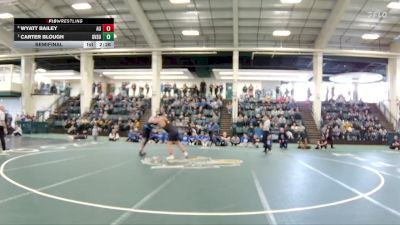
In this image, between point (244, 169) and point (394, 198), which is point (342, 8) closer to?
point (244, 169)

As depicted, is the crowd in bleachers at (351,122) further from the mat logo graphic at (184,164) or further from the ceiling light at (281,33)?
the mat logo graphic at (184,164)

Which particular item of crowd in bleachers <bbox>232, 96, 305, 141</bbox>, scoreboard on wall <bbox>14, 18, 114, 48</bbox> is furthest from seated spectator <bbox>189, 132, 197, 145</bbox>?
scoreboard on wall <bbox>14, 18, 114, 48</bbox>

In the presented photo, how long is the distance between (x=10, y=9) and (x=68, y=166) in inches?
740

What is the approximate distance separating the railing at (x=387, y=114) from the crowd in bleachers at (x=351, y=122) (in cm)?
118

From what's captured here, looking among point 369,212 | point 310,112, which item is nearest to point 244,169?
point 369,212

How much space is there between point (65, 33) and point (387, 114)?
966 inches

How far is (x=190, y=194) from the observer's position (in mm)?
6129

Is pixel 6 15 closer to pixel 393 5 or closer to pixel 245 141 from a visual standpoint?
pixel 245 141

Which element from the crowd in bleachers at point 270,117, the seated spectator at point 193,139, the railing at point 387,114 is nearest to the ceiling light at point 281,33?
the crowd in bleachers at point 270,117

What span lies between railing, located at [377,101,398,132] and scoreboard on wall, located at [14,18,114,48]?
22193 mm

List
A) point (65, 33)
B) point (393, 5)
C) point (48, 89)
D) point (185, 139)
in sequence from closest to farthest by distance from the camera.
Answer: point (65, 33)
point (393, 5)
point (185, 139)
point (48, 89)

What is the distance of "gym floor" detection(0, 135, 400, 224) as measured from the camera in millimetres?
4637

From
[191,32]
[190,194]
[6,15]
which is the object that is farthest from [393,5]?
[6,15]

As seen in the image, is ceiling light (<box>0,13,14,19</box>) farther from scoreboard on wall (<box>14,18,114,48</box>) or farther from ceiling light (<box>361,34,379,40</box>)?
ceiling light (<box>361,34,379,40</box>)
